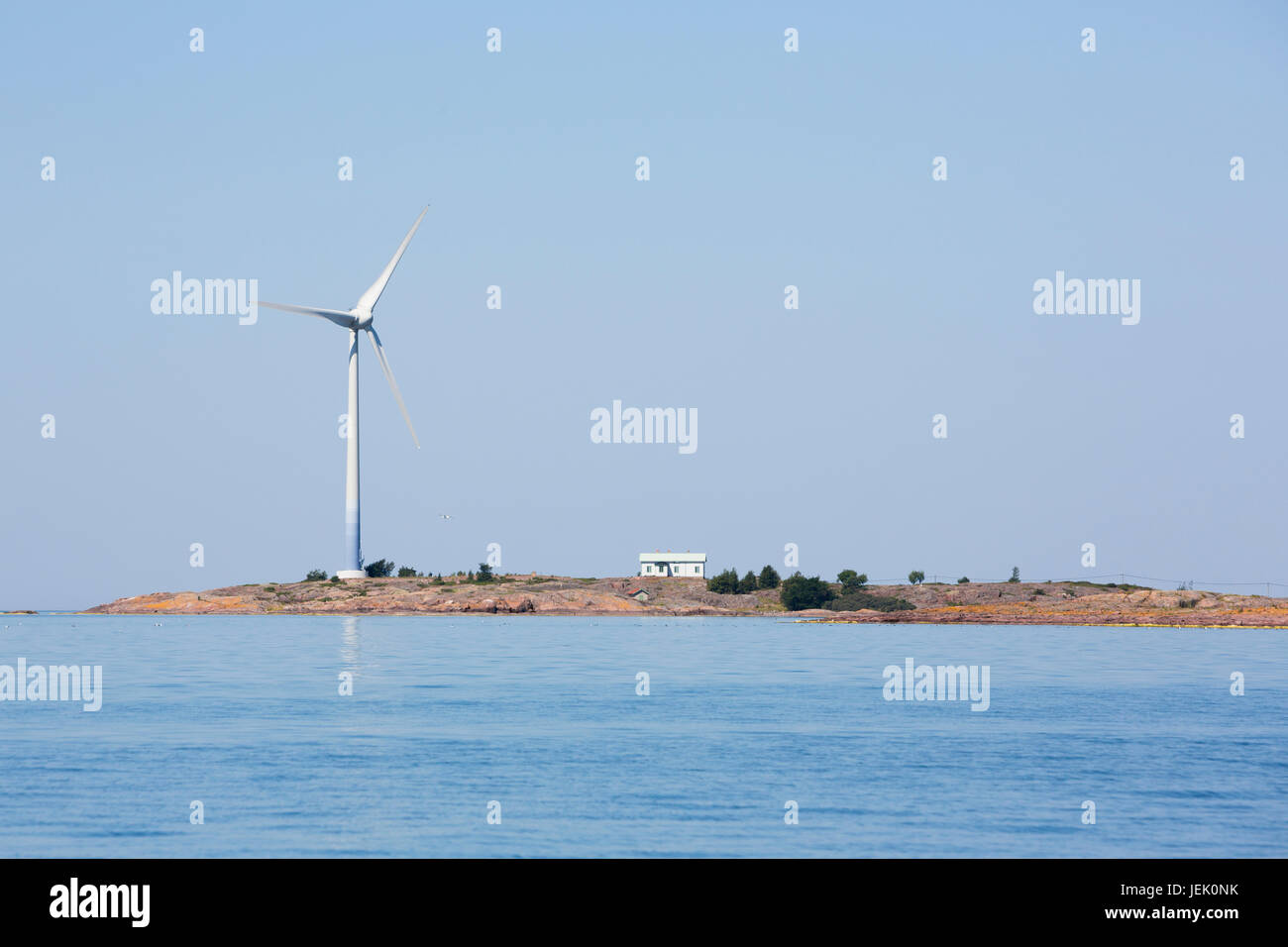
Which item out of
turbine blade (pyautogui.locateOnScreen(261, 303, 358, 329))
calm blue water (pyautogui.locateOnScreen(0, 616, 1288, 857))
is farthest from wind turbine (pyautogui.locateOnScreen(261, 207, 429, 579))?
calm blue water (pyautogui.locateOnScreen(0, 616, 1288, 857))

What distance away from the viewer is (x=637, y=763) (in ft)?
134

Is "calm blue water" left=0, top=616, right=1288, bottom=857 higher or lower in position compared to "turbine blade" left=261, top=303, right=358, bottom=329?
lower

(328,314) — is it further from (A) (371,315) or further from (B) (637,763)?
(B) (637,763)

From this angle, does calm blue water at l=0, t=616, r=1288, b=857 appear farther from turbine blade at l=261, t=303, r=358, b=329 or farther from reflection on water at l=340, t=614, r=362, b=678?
turbine blade at l=261, t=303, r=358, b=329

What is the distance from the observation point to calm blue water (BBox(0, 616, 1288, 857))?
99.2 feet

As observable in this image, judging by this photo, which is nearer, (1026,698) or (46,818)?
(46,818)

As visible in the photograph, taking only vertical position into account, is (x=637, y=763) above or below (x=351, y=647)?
above

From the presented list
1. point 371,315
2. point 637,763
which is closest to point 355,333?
point 371,315

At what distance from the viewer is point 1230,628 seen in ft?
500
